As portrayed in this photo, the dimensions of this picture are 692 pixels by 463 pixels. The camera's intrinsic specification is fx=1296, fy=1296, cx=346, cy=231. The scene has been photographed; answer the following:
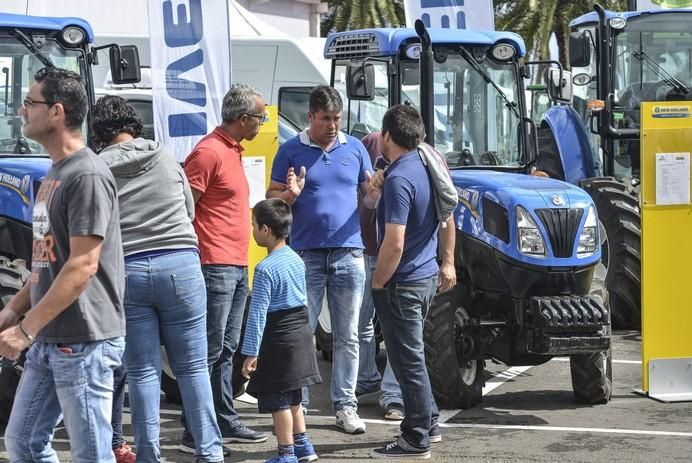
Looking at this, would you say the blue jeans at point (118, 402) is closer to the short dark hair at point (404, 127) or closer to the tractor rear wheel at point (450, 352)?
the short dark hair at point (404, 127)

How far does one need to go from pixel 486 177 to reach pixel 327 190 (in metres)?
1.64

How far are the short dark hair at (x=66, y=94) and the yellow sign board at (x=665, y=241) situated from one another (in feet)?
15.4

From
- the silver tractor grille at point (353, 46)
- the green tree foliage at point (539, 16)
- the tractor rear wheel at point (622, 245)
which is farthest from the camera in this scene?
the green tree foliage at point (539, 16)

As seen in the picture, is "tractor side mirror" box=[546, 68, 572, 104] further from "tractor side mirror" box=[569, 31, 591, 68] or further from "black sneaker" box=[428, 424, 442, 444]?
"black sneaker" box=[428, 424, 442, 444]

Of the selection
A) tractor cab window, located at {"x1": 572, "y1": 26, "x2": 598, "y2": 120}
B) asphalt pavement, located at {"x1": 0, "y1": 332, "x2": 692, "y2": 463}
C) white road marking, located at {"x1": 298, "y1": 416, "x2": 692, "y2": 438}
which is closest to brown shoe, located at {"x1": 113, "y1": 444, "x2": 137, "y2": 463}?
asphalt pavement, located at {"x1": 0, "y1": 332, "x2": 692, "y2": 463}

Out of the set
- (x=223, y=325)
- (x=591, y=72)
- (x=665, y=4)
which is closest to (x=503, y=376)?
(x=223, y=325)

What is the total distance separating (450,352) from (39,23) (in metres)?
3.53

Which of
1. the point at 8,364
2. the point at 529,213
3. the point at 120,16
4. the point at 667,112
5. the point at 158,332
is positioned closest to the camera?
the point at 158,332

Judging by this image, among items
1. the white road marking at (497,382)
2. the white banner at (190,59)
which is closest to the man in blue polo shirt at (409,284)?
the white road marking at (497,382)

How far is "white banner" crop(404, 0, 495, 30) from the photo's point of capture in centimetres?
1299

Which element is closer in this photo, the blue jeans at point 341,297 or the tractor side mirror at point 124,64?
the blue jeans at point 341,297

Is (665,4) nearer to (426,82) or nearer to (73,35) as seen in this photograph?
(426,82)

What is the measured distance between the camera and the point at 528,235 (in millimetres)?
8023

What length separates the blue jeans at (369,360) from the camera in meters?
7.73
